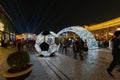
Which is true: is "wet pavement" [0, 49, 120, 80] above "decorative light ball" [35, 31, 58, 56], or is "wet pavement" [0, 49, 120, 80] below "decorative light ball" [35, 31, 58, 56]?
below

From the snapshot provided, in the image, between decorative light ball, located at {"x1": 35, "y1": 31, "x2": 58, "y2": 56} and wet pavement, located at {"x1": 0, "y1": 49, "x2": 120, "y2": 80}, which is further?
decorative light ball, located at {"x1": 35, "y1": 31, "x2": 58, "y2": 56}

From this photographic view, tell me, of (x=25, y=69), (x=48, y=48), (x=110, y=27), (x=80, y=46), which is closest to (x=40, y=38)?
(x=48, y=48)

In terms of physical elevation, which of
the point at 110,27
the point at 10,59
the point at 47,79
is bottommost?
the point at 47,79

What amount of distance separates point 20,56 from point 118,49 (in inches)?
180

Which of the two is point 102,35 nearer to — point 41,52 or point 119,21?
point 119,21

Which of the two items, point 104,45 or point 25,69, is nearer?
point 25,69

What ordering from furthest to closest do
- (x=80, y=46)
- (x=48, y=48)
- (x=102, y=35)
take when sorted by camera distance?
(x=102, y=35) < (x=48, y=48) < (x=80, y=46)

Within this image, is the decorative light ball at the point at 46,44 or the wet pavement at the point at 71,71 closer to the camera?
the wet pavement at the point at 71,71

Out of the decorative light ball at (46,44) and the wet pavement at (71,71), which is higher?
the decorative light ball at (46,44)

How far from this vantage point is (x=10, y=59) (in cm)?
857

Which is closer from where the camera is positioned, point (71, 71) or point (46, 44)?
point (71, 71)

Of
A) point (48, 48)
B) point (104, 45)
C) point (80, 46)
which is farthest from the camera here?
point (104, 45)

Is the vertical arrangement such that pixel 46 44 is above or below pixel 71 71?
above

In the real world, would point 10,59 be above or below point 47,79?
above
